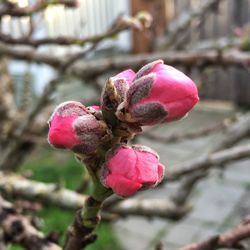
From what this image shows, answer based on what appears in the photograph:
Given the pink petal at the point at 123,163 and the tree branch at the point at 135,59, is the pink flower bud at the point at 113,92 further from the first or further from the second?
the tree branch at the point at 135,59

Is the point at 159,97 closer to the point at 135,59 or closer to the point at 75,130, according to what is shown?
the point at 75,130

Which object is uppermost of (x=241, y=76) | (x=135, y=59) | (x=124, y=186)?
(x=124, y=186)

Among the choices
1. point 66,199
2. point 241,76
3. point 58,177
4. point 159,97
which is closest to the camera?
point 159,97

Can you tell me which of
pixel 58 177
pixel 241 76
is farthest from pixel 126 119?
pixel 241 76

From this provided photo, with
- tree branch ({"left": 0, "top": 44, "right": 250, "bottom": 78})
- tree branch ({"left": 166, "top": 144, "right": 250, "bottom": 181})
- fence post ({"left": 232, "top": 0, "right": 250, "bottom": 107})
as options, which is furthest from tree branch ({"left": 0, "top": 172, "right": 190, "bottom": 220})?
Answer: fence post ({"left": 232, "top": 0, "right": 250, "bottom": 107})

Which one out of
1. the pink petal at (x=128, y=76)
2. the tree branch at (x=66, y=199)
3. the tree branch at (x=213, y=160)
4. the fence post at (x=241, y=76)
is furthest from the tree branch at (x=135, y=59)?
the fence post at (x=241, y=76)

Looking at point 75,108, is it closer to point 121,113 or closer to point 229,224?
point 121,113

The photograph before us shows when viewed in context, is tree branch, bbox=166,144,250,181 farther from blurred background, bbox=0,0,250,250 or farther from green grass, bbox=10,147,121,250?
green grass, bbox=10,147,121,250
